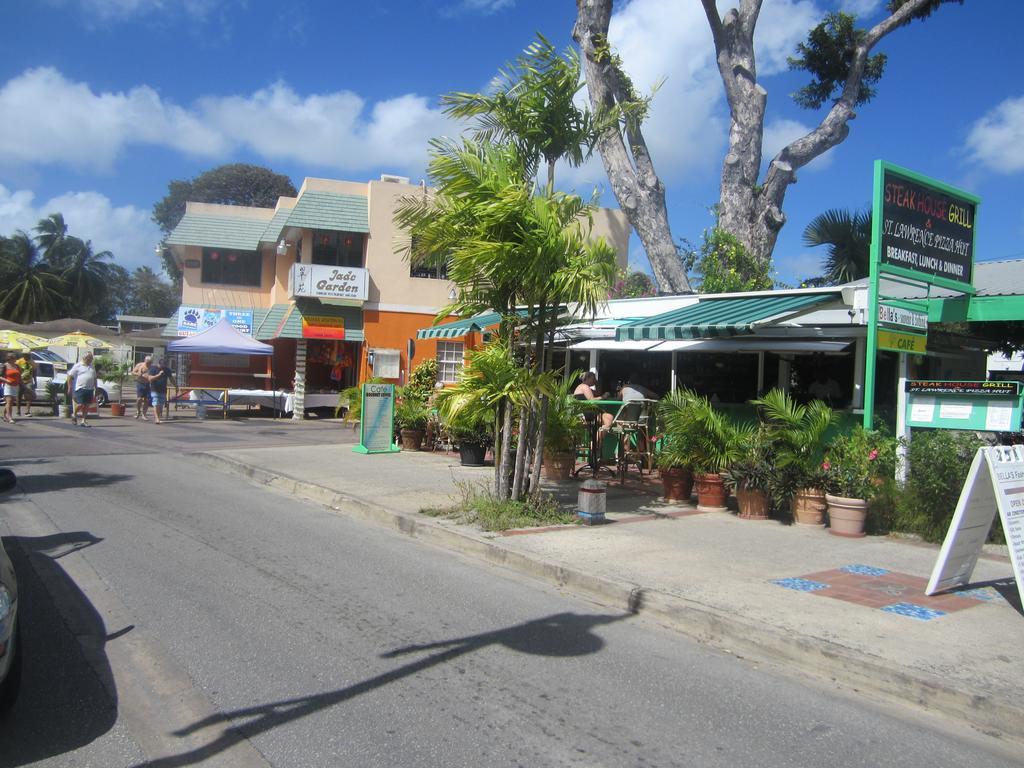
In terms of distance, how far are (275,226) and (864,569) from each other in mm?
26332

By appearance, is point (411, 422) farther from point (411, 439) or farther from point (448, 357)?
point (448, 357)

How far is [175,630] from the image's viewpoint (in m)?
5.38

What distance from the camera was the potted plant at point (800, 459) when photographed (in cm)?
917

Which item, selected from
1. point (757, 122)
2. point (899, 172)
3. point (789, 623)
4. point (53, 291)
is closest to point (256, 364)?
point (757, 122)

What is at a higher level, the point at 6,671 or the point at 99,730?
the point at 6,671

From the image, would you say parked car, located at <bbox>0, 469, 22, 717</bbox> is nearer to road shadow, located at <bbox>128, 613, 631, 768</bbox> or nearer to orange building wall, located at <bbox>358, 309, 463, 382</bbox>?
road shadow, located at <bbox>128, 613, 631, 768</bbox>

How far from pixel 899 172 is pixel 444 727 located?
316 inches

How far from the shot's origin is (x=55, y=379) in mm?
27312

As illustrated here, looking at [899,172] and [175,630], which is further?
[899,172]

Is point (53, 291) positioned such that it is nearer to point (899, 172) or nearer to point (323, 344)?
point (323, 344)

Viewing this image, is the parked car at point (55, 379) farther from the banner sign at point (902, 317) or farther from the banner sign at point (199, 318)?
the banner sign at point (902, 317)

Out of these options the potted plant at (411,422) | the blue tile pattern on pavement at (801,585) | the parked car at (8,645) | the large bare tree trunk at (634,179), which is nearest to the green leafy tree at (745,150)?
the large bare tree trunk at (634,179)

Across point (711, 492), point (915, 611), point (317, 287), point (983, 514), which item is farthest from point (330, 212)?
point (915, 611)

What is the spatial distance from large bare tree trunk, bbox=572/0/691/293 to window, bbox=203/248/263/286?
596 inches
